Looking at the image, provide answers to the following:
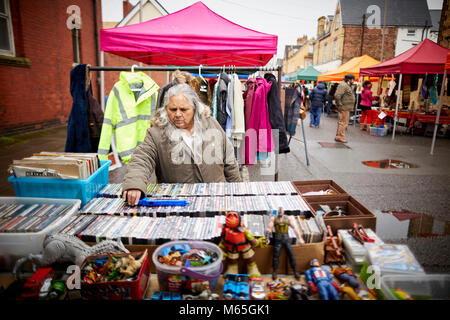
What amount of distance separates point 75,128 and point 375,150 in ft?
26.6

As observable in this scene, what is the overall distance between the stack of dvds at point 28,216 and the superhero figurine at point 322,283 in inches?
46.7

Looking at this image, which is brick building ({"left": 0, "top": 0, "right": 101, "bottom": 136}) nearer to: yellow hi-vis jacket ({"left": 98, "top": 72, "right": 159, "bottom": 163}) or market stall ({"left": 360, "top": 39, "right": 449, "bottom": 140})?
yellow hi-vis jacket ({"left": 98, "top": 72, "right": 159, "bottom": 163})

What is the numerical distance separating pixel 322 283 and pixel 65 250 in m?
1.04

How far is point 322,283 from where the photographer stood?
1019 mm

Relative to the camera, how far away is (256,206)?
1.53 metres

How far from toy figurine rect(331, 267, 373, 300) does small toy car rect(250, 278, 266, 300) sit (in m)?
0.29

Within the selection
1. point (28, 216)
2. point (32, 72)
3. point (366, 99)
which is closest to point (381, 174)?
point (28, 216)

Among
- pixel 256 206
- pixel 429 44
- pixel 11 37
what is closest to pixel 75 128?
pixel 256 206

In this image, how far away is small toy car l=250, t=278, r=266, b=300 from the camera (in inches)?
39.1

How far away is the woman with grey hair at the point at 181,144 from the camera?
7.11 ft

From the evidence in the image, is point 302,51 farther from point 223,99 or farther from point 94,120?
point 94,120

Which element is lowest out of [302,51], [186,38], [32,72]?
[32,72]
